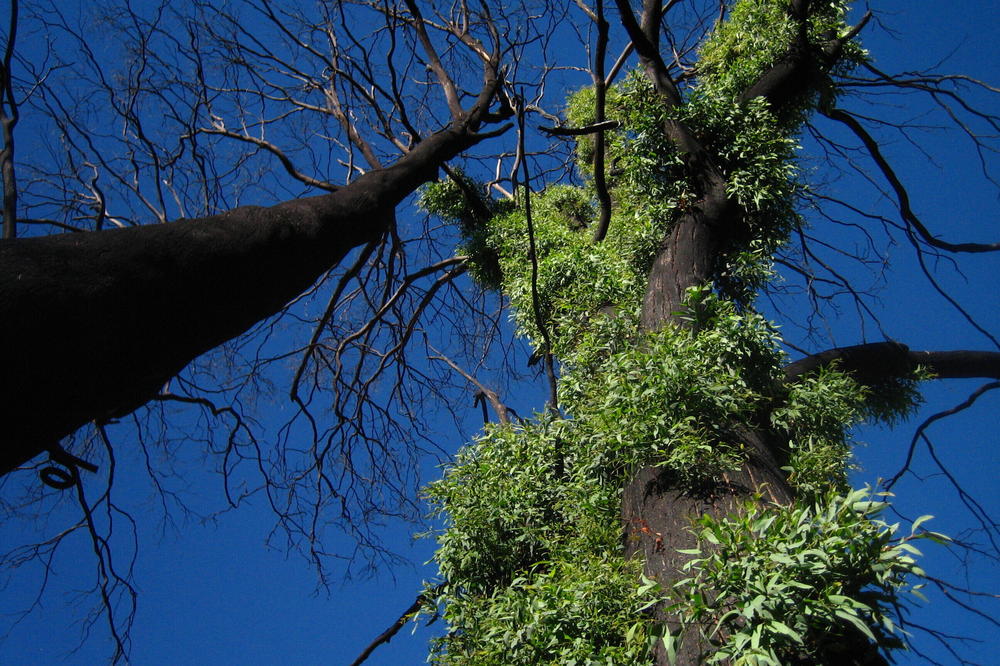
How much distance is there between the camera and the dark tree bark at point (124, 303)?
1680 mm

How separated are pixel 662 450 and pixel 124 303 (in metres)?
2.37

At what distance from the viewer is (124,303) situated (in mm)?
1896

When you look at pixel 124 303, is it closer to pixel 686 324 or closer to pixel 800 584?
pixel 800 584

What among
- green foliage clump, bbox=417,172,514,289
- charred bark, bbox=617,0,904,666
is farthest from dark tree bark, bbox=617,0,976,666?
green foliage clump, bbox=417,172,514,289

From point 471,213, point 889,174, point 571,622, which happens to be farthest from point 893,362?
point 471,213

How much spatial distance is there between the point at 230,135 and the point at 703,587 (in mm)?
4800

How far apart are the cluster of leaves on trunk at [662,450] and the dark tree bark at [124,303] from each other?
4.08 ft

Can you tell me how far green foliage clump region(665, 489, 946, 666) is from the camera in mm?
2363

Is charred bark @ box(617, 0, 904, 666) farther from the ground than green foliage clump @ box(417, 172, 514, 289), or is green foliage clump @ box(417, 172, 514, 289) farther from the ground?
green foliage clump @ box(417, 172, 514, 289)

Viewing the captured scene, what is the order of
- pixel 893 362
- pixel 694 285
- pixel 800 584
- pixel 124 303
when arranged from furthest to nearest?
pixel 893 362 < pixel 694 285 < pixel 800 584 < pixel 124 303

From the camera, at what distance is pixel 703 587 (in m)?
2.52

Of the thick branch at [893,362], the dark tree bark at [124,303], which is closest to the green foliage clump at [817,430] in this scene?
the thick branch at [893,362]

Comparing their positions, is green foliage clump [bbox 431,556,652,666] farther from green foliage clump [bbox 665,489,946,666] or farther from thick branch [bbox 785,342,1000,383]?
thick branch [bbox 785,342,1000,383]

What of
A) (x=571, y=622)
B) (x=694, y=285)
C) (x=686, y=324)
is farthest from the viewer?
(x=694, y=285)
